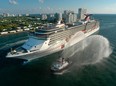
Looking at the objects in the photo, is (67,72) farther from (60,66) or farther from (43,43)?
(43,43)

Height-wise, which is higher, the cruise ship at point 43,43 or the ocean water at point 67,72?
the cruise ship at point 43,43

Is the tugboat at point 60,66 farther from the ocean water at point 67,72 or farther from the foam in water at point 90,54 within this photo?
the foam in water at point 90,54

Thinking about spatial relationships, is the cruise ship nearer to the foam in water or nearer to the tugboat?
the foam in water

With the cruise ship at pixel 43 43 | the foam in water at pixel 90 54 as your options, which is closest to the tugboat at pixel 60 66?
the foam in water at pixel 90 54

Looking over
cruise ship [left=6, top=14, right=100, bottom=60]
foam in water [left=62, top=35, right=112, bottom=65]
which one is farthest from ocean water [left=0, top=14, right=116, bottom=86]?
cruise ship [left=6, top=14, right=100, bottom=60]

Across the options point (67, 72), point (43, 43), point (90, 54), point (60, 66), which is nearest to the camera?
point (67, 72)

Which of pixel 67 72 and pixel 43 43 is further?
pixel 43 43

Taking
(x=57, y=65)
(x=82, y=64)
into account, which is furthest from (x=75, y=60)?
(x=57, y=65)

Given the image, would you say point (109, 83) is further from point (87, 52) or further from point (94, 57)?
point (87, 52)

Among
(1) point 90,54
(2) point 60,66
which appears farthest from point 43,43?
(1) point 90,54

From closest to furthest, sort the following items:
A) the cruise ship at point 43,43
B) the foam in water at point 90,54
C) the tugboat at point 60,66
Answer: the tugboat at point 60,66, the foam in water at point 90,54, the cruise ship at point 43,43

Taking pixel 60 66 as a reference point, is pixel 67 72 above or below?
below
